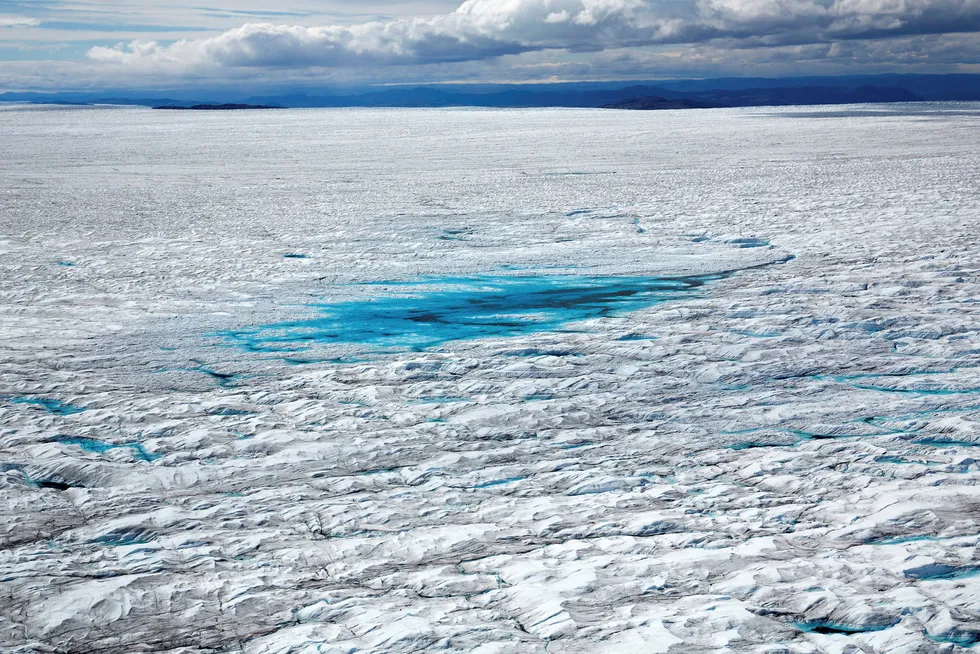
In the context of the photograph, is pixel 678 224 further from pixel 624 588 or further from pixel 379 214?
pixel 624 588

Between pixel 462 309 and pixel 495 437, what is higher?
pixel 462 309

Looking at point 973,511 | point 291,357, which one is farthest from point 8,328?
point 973,511

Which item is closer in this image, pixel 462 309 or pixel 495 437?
pixel 495 437

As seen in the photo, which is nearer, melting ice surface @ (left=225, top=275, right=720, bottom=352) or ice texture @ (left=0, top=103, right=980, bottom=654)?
ice texture @ (left=0, top=103, right=980, bottom=654)
